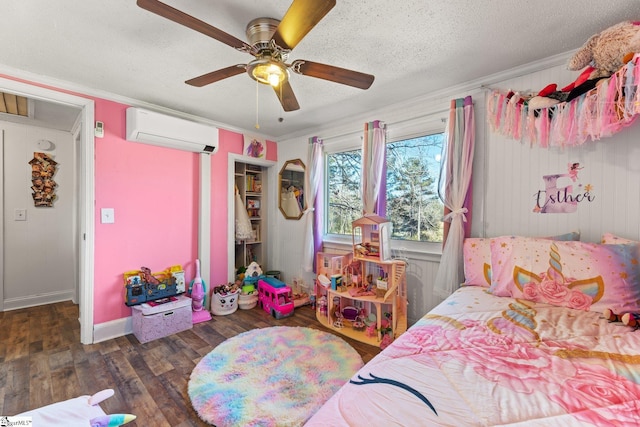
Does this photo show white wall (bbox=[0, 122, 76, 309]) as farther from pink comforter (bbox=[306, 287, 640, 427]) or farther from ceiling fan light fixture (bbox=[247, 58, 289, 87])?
pink comforter (bbox=[306, 287, 640, 427])

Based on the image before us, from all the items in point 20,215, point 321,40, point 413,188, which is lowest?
point 20,215

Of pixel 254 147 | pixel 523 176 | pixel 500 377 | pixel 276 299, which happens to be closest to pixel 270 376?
pixel 276 299

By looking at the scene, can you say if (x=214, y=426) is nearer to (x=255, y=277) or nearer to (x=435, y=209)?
(x=255, y=277)

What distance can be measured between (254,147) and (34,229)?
2944mm

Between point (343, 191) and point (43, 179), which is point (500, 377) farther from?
point (43, 179)

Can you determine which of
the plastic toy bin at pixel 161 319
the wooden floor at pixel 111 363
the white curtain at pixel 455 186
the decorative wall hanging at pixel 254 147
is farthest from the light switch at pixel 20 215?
the white curtain at pixel 455 186

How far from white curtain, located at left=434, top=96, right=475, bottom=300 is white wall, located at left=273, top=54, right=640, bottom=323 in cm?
11

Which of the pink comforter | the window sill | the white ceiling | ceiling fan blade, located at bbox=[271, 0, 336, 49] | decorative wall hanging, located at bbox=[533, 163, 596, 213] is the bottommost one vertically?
the pink comforter

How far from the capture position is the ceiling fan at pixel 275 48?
1.16 meters

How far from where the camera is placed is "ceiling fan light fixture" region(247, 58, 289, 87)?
1474 mm

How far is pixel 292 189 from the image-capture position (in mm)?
3840

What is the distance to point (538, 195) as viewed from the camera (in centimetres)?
198

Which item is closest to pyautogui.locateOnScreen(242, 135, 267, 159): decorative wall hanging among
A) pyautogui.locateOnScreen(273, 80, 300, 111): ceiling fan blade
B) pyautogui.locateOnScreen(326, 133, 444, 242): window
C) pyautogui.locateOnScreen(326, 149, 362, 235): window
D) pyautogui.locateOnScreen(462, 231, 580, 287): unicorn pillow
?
pyautogui.locateOnScreen(326, 149, 362, 235): window

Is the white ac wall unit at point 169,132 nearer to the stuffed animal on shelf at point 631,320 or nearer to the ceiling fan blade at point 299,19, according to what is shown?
the ceiling fan blade at point 299,19
